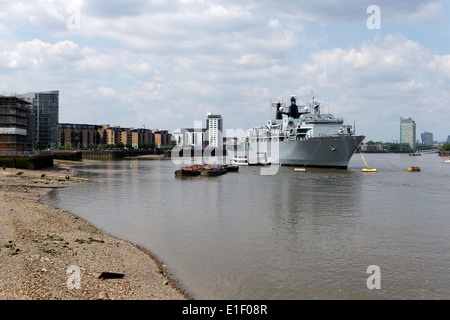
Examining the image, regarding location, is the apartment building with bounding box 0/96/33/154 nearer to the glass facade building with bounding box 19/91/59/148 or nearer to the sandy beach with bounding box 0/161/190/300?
the sandy beach with bounding box 0/161/190/300

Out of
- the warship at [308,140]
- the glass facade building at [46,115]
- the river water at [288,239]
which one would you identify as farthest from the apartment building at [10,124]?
the glass facade building at [46,115]

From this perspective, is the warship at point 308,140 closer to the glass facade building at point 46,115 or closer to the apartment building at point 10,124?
the apartment building at point 10,124

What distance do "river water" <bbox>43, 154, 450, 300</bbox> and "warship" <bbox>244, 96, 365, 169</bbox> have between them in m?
39.1

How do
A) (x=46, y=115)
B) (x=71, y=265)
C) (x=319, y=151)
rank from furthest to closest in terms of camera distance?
(x=46, y=115) → (x=319, y=151) → (x=71, y=265)

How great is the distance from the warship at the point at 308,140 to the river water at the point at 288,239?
3906cm

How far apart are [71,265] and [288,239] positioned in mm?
13429

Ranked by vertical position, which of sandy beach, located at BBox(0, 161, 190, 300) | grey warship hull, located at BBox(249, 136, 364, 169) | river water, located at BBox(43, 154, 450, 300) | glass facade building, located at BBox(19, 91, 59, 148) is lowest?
river water, located at BBox(43, 154, 450, 300)

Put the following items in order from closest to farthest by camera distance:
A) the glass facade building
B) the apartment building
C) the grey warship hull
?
the apartment building → the grey warship hull → the glass facade building

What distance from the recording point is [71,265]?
1549 cm

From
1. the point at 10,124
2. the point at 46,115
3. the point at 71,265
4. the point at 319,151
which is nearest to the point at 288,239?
the point at 71,265

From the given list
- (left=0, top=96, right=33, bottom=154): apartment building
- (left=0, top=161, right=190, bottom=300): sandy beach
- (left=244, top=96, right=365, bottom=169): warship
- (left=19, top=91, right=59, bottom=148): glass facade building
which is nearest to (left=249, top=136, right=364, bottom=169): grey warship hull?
(left=244, top=96, right=365, bottom=169): warship

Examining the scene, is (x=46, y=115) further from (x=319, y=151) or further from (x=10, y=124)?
(x=319, y=151)

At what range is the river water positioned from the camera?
15.5m
